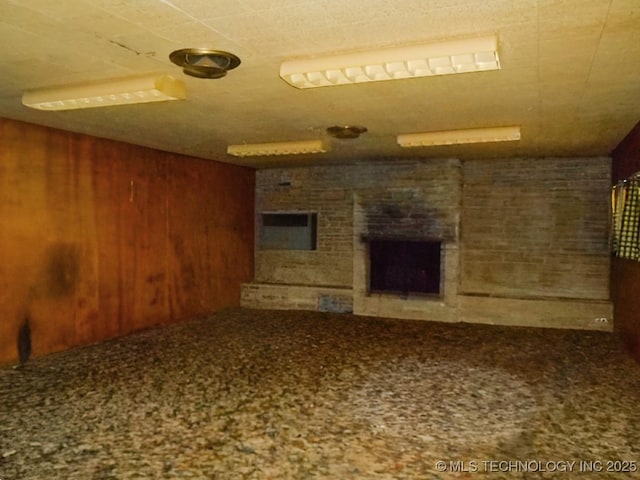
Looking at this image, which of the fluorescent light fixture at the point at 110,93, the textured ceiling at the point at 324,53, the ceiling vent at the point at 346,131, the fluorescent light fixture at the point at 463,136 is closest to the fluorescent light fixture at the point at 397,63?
the textured ceiling at the point at 324,53

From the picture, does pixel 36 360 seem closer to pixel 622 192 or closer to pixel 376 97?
pixel 376 97

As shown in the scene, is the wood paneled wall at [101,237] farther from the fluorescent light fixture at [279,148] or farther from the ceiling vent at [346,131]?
the ceiling vent at [346,131]

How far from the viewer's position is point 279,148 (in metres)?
5.30

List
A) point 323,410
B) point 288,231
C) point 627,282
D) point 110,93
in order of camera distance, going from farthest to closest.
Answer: point 288,231 < point 627,282 < point 323,410 < point 110,93

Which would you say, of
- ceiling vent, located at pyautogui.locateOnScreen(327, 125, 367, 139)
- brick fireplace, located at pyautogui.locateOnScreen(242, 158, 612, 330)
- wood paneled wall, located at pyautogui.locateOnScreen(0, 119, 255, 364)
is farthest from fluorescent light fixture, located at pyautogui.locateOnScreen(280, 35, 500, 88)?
brick fireplace, located at pyautogui.locateOnScreen(242, 158, 612, 330)

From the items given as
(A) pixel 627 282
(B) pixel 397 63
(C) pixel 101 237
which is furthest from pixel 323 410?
(A) pixel 627 282

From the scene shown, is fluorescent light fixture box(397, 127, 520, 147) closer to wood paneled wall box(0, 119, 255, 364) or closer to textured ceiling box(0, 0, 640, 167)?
textured ceiling box(0, 0, 640, 167)

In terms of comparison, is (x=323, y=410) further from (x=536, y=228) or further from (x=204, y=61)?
(x=536, y=228)

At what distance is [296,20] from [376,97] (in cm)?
137

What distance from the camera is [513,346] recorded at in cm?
520

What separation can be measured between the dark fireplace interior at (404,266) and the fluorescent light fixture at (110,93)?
181 inches

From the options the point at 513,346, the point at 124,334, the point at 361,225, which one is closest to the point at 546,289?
the point at 513,346

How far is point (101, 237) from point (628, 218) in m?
5.43

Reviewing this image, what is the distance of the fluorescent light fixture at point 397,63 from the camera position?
90.1 inches
